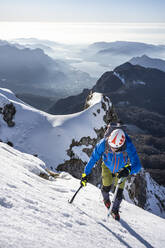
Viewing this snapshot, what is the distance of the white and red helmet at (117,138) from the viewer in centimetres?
750

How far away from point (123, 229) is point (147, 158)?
193 m

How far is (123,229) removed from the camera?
7.46 meters

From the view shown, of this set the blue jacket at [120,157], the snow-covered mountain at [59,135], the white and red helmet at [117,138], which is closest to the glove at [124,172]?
the blue jacket at [120,157]

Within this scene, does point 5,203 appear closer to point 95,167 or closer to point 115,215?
point 115,215

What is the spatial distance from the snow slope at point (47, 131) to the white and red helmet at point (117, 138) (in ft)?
92.6

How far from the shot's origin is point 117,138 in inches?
295

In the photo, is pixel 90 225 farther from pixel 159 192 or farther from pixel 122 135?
pixel 159 192

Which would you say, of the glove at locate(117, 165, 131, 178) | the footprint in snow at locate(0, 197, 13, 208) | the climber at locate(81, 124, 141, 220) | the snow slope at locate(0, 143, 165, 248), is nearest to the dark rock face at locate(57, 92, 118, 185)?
the climber at locate(81, 124, 141, 220)

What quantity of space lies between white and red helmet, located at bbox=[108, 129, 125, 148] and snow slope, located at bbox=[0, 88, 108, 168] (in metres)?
28.2

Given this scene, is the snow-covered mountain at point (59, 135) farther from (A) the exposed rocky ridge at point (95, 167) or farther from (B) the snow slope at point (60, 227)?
(B) the snow slope at point (60, 227)

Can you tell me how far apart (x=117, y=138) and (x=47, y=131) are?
116ft

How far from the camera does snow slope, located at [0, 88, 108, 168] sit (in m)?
36.4

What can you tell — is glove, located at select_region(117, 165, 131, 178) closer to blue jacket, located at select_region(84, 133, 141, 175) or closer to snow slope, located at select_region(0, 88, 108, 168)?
blue jacket, located at select_region(84, 133, 141, 175)


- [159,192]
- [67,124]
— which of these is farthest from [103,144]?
[159,192]
